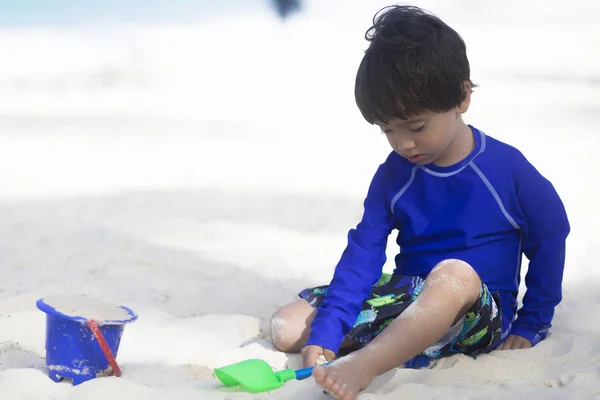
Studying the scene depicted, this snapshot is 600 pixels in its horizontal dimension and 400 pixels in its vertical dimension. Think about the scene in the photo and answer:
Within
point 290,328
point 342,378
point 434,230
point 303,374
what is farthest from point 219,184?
point 342,378

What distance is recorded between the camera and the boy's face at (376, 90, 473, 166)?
171 centimetres

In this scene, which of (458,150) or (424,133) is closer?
(424,133)

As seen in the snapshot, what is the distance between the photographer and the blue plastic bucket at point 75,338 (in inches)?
59.7

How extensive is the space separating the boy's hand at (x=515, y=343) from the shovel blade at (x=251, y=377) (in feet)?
1.92

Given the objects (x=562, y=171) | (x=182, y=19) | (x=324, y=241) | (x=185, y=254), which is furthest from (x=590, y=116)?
(x=182, y=19)

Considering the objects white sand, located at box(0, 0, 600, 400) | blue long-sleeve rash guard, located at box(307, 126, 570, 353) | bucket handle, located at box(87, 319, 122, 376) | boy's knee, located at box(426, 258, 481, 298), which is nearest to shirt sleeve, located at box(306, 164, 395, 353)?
blue long-sleeve rash guard, located at box(307, 126, 570, 353)

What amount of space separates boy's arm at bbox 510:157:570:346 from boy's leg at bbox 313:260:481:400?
0.95 ft

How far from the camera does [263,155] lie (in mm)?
4090

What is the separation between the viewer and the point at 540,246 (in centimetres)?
184

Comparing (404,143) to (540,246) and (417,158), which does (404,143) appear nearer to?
(417,158)

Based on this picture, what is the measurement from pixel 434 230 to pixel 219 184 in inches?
76.6

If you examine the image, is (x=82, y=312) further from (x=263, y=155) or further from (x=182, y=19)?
(x=182, y=19)

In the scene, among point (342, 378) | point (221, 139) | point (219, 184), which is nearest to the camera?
point (342, 378)

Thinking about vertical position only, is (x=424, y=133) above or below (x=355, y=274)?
above
